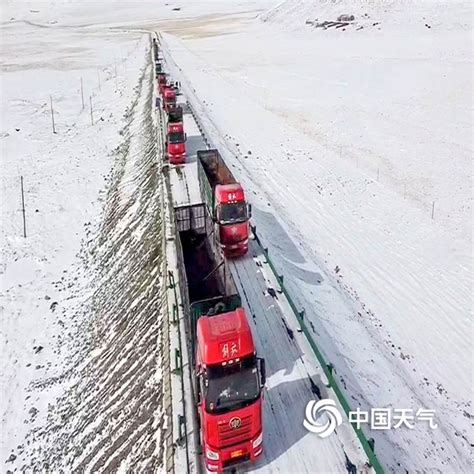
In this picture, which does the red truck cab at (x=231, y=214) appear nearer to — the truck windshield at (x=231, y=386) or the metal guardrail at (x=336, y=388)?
the metal guardrail at (x=336, y=388)

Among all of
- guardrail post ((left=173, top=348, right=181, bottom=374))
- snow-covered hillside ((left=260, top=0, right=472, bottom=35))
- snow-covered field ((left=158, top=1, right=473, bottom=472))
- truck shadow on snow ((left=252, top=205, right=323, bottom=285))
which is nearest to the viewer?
guardrail post ((left=173, top=348, right=181, bottom=374))

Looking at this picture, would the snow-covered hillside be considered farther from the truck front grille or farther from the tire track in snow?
the truck front grille

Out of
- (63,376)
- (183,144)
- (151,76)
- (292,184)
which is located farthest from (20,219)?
(151,76)

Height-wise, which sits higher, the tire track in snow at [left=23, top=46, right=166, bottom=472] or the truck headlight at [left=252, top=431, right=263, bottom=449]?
the truck headlight at [left=252, top=431, right=263, bottom=449]

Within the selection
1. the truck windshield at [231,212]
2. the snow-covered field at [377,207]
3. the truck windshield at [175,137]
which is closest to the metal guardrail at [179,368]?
the truck windshield at [231,212]

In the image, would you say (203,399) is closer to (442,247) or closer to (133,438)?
(133,438)

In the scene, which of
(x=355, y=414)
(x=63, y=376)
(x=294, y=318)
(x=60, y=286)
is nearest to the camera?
(x=355, y=414)

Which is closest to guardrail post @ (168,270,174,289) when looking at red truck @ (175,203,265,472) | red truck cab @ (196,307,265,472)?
red truck @ (175,203,265,472)
